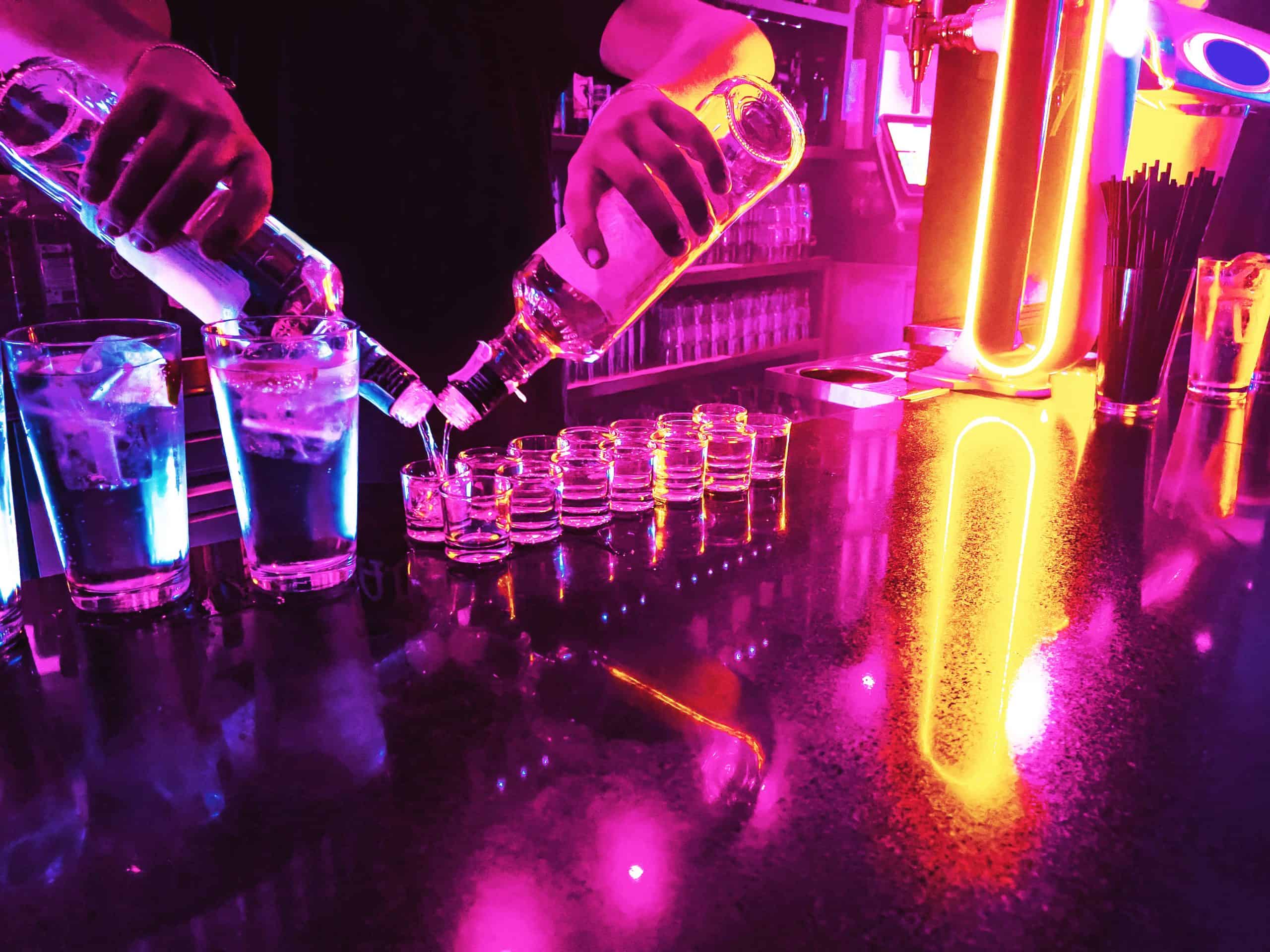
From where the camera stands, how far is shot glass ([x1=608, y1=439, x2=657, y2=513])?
2.76 feet

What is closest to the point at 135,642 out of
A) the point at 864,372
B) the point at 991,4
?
the point at 991,4

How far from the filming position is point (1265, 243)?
2.11 m

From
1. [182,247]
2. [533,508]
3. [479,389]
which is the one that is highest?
[182,247]

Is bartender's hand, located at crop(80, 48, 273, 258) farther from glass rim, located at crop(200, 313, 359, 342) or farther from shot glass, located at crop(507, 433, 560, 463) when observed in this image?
shot glass, located at crop(507, 433, 560, 463)

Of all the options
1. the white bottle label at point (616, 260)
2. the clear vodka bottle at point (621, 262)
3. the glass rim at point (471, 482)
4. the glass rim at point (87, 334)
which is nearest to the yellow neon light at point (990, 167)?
the clear vodka bottle at point (621, 262)

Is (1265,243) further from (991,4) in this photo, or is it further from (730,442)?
(730,442)

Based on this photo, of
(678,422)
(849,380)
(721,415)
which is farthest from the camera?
(849,380)

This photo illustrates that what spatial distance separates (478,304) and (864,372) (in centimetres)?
103

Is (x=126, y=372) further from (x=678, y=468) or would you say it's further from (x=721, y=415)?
(x=721, y=415)

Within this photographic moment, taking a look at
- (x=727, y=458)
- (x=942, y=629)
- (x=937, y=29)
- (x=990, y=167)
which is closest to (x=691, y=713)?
(x=942, y=629)

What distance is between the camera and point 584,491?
80cm

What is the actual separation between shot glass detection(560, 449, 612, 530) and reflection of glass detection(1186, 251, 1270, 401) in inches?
46.2

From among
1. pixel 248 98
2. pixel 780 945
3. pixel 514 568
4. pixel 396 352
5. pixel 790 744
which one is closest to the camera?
pixel 780 945

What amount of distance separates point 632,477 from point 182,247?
459mm
